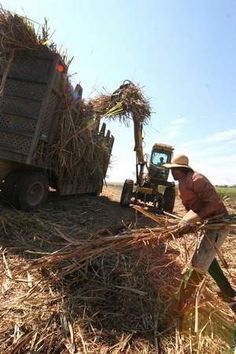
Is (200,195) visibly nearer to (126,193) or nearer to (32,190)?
(32,190)

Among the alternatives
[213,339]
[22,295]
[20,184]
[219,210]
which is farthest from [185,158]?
[20,184]

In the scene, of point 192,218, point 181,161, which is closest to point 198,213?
point 192,218

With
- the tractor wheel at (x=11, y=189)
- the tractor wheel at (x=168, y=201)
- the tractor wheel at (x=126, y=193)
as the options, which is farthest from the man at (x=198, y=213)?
the tractor wheel at (x=168, y=201)

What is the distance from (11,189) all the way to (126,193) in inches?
193

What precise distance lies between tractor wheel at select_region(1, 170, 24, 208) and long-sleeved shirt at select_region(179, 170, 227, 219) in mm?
4320

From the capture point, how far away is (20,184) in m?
8.16

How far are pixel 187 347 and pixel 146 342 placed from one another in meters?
0.38

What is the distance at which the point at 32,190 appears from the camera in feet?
28.0

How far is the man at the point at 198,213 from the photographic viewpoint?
4.61m

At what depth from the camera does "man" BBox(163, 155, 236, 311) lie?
181 inches

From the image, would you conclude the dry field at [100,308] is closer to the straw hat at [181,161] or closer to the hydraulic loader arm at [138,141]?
the straw hat at [181,161]

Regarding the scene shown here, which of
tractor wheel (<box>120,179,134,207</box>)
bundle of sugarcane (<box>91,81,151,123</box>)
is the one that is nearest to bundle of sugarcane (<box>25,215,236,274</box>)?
bundle of sugarcane (<box>91,81,151,123</box>)

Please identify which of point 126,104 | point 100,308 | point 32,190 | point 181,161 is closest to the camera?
point 100,308

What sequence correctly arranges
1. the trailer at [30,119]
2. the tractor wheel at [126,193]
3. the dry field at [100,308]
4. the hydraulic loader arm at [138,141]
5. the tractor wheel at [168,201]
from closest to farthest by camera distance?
the dry field at [100,308] < the trailer at [30,119] < the hydraulic loader arm at [138,141] < the tractor wheel at [126,193] < the tractor wheel at [168,201]
